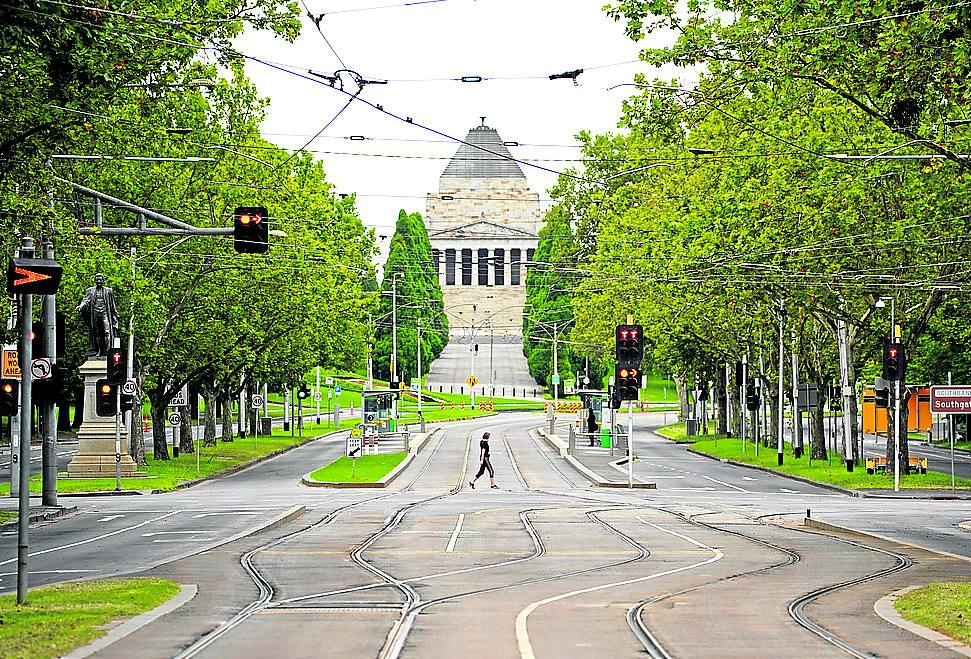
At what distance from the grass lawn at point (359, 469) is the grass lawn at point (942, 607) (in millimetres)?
28664

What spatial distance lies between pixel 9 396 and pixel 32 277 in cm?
2161

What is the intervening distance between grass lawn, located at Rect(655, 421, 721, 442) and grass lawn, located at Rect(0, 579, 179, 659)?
5931 cm

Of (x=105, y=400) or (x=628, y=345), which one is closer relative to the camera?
(x=105, y=400)

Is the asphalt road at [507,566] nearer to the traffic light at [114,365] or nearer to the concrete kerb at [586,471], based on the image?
the concrete kerb at [586,471]

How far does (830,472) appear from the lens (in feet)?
154

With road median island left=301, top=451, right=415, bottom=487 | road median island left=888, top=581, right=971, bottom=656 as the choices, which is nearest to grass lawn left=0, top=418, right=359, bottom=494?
road median island left=301, top=451, right=415, bottom=487

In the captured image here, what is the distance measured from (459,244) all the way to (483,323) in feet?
37.4

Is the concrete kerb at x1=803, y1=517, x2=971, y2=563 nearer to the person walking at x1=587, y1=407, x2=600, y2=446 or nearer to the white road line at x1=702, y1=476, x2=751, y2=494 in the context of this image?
the white road line at x1=702, y1=476, x2=751, y2=494

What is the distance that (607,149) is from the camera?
81812 millimetres

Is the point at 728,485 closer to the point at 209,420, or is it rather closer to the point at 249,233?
the point at 249,233

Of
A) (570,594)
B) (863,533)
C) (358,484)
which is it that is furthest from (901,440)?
(570,594)

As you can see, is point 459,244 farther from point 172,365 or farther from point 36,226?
point 36,226

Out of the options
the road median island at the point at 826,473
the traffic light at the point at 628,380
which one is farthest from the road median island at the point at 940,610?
the road median island at the point at 826,473

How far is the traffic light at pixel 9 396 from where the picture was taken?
29.5 meters
